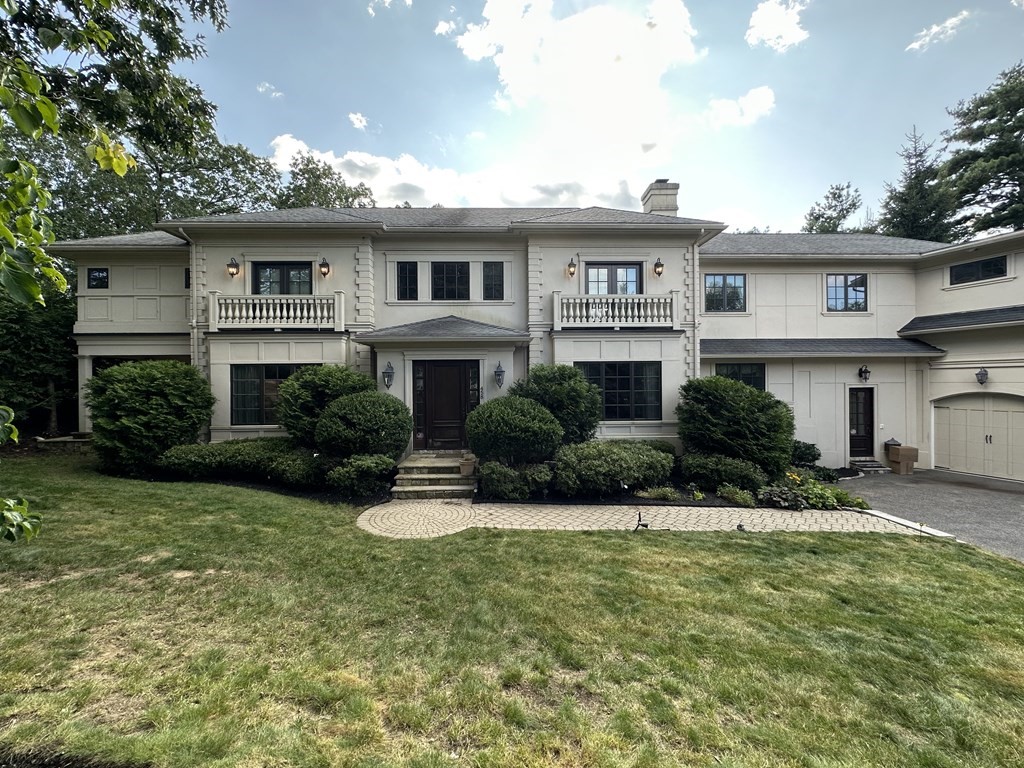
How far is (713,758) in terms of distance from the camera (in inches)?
93.2

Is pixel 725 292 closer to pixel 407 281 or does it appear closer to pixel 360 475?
pixel 407 281

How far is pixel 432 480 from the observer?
28.8 feet

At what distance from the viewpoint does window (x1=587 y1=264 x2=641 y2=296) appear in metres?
11.1

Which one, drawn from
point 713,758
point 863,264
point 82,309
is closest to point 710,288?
point 863,264

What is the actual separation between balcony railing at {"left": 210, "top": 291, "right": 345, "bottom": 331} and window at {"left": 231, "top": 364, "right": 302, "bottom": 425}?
115 cm

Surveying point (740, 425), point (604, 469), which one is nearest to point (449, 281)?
point (604, 469)

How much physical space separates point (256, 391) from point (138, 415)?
236cm

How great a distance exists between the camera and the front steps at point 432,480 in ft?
27.5

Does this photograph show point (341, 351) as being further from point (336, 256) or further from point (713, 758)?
point (713, 758)

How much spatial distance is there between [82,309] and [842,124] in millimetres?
26181

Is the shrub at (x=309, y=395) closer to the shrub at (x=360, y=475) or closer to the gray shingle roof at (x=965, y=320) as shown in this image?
the shrub at (x=360, y=475)

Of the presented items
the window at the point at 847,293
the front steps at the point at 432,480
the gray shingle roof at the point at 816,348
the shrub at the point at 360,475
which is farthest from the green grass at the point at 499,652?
the window at the point at 847,293

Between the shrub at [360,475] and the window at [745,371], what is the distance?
10.1m

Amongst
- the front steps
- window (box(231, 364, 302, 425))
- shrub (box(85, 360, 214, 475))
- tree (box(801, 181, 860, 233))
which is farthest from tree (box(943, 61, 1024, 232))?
shrub (box(85, 360, 214, 475))
